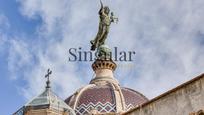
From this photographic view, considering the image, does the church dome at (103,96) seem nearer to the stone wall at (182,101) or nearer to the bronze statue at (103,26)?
the bronze statue at (103,26)

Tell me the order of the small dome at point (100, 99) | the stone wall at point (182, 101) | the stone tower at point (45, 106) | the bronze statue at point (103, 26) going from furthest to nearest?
the bronze statue at point (103, 26) → the small dome at point (100, 99) → the stone tower at point (45, 106) → the stone wall at point (182, 101)

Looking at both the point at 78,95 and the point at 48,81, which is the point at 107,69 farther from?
the point at 48,81

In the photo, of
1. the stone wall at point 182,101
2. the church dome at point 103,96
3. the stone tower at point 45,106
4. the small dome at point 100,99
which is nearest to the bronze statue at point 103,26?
the church dome at point 103,96

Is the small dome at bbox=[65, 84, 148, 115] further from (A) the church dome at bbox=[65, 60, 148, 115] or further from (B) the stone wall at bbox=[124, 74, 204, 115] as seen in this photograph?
(B) the stone wall at bbox=[124, 74, 204, 115]

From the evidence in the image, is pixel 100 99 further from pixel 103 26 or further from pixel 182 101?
pixel 182 101

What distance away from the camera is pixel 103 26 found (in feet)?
120

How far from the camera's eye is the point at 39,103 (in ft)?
64.8

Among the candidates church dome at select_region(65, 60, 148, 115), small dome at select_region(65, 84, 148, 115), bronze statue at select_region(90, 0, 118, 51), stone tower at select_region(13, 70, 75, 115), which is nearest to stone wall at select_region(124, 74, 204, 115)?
stone tower at select_region(13, 70, 75, 115)

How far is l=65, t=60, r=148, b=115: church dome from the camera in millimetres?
32312

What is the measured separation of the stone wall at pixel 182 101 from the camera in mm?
16047

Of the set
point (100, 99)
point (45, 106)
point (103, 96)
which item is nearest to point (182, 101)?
point (45, 106)

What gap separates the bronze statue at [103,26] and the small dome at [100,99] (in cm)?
315

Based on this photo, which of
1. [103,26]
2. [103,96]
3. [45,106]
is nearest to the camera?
[45,106]

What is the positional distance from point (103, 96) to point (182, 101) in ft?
55.0
